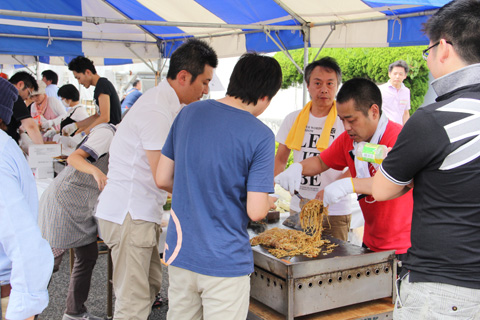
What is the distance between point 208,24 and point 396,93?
10.9 ft

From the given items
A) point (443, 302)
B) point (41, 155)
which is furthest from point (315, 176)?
point (41, 155)

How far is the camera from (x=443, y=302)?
1360 millimetres

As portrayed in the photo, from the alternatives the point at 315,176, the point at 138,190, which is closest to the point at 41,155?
the point at 138,190

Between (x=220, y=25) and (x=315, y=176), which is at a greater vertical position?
(x=220, y=25)

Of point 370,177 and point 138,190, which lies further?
point 138,190

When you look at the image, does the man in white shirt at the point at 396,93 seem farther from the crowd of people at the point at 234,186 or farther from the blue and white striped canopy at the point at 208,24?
the crowd of people at the point at 234,186

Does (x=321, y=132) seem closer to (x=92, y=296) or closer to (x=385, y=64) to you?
(x=92, y=296)

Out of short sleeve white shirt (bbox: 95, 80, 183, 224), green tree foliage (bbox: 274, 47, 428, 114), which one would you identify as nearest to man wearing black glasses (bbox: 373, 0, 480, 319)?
short sleeve white shirt (bbox: 95, 80, 183, 224)

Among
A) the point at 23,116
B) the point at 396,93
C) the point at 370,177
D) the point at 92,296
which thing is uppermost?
the point at 396,93

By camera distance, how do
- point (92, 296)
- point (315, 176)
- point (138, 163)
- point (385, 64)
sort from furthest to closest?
point (385, 64) < point (92, 296) < point (315, 176) < point (138, 163)

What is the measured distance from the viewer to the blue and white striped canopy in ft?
13.8

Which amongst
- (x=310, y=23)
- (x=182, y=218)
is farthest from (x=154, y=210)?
(x=310, y=23)

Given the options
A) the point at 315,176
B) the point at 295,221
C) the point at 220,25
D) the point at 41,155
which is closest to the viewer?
the point at 295,221

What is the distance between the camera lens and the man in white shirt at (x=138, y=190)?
2.39 metres
